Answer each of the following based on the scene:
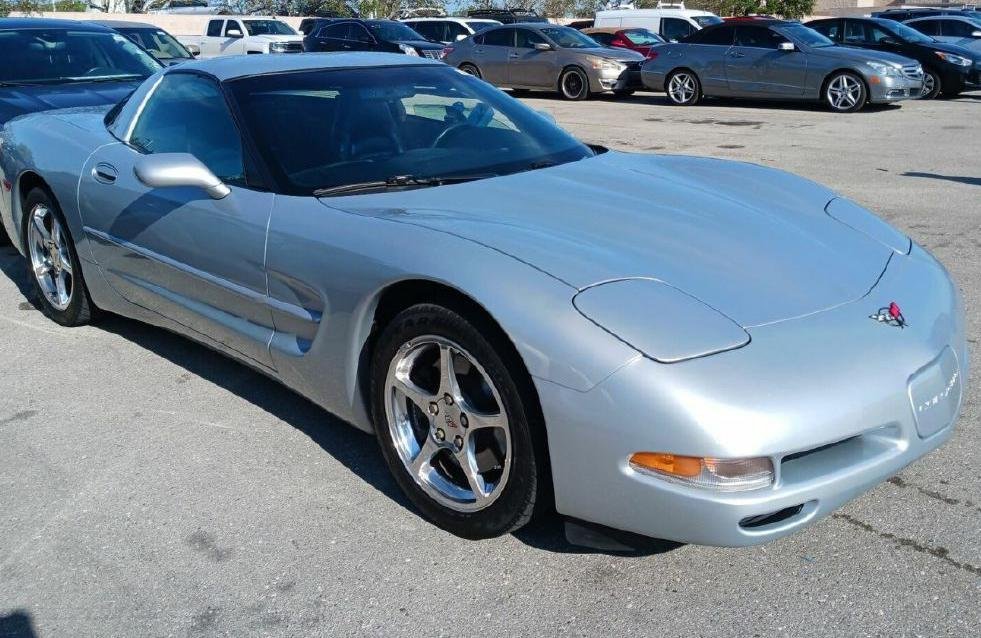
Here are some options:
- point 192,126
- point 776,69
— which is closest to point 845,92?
point 776,69

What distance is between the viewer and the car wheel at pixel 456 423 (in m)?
2.74

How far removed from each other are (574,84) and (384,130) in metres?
15.2

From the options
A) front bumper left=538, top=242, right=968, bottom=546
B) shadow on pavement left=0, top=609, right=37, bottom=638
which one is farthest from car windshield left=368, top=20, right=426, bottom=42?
front bumper left=538, top=242, right=968, bottom=546

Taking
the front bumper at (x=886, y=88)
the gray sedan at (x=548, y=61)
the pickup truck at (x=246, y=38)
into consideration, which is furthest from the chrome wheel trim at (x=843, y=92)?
the pickup truck at (x=246, y=38)

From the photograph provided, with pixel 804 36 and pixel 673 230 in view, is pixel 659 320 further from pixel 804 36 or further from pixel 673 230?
pixel 804 36

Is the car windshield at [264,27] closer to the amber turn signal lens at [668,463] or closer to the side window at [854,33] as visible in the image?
the side window at [854,33]

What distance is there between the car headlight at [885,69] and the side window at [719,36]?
243 centimetres

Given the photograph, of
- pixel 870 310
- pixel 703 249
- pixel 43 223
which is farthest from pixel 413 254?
pixel 43 223

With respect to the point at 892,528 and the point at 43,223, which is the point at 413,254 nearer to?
the point at 892,528

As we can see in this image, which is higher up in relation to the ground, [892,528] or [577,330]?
[577,330]

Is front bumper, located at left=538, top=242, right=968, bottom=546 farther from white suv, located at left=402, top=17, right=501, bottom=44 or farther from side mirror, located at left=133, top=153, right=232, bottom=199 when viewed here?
white suv, located at left=402, top=17, right=501, bottom=44

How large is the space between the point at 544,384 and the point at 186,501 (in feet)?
4.80

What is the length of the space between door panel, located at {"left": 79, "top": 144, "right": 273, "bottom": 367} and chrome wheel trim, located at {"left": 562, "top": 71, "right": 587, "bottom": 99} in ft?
48.1

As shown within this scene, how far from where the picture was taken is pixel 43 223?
16.9 feet
